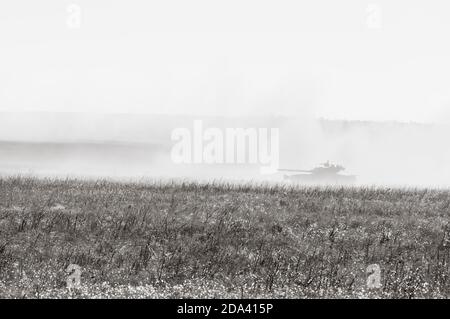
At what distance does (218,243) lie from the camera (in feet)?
55.3

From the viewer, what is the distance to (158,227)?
18000 mm

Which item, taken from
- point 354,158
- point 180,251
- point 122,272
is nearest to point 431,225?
point 180,251

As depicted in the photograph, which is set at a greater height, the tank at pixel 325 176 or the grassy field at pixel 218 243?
the grassy field at pixel 218 243

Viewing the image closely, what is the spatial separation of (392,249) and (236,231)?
16.0 ft

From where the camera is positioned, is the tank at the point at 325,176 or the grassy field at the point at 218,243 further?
the tank at the point at 325,176

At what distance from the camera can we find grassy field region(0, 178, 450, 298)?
12.4 metres

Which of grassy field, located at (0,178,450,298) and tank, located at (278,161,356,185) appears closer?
grassy field, located at (0,178,450,298)

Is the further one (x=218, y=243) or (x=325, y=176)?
(x=325, y=176)

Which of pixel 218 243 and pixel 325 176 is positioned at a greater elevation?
pixel 218 243

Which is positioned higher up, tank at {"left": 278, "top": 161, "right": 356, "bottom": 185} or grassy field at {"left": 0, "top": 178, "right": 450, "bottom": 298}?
grassy field at {"left": 0, "top": 178, "right": 450, "bottom": 298}

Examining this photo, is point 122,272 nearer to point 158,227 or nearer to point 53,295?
point 53,295

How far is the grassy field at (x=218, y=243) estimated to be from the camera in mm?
12414

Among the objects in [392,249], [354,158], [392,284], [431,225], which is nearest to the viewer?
[392,284]
